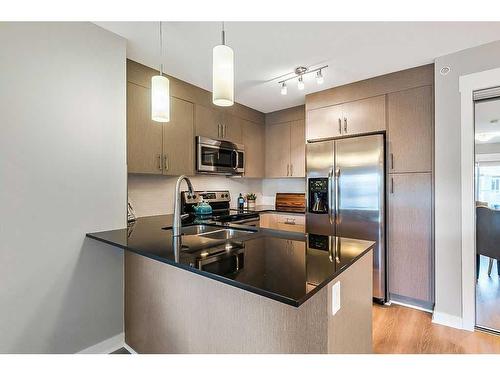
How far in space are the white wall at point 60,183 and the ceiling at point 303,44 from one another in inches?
13.7

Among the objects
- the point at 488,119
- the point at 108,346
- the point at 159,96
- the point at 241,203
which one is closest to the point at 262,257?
the point at 159,96

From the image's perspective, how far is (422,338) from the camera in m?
1.98

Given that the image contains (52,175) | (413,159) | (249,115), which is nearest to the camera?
(52,175)

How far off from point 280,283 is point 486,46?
8.37 feet

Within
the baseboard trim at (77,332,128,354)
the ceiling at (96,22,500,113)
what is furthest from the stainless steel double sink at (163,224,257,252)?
the ceiling at (96,22,500,113)

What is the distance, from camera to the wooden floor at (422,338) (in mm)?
1831

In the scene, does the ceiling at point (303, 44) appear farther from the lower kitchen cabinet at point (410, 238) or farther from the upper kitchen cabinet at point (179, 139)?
the lower kitchen cabinet at point (410, 238)

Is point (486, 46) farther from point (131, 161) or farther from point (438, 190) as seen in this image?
point (131, 161)

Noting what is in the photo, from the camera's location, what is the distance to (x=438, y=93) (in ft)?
7.23

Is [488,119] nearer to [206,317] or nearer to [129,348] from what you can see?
[206,317]

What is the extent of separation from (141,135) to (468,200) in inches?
112
